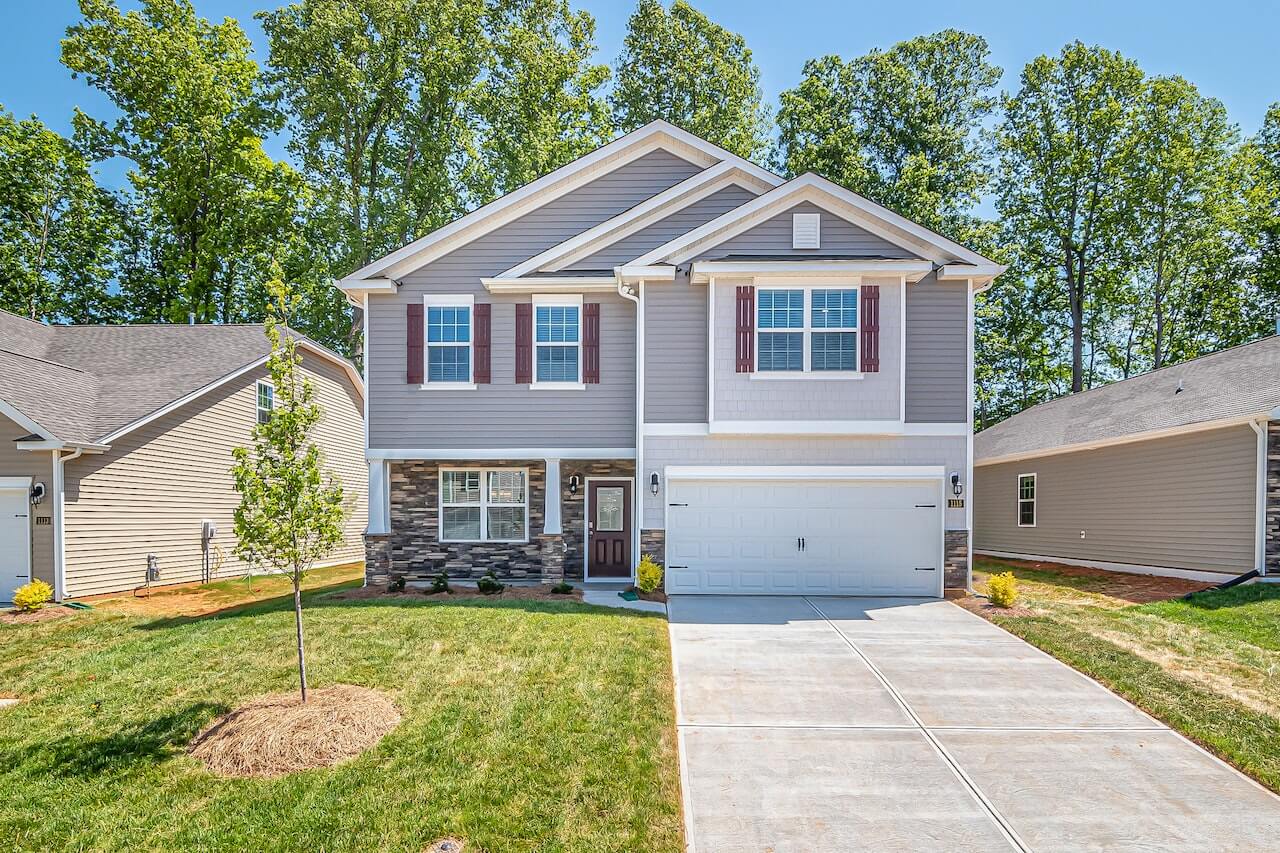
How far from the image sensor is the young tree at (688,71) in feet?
81.5

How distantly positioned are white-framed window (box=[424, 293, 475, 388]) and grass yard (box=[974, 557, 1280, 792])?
9.77m

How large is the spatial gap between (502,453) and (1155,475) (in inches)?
524

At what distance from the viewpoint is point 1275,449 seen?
11.5 m

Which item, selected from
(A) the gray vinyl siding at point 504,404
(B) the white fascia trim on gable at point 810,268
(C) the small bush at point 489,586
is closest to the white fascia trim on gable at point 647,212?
(A) the gray vinyl siding at point 504,404

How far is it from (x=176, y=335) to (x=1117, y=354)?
33790mm

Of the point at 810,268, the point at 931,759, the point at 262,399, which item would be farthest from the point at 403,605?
the point at 262,399

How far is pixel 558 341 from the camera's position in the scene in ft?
40.4

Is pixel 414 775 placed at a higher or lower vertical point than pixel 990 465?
lower

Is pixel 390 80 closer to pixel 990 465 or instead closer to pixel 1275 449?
pixel 990 465

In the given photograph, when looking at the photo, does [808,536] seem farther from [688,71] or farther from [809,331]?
[688,71]

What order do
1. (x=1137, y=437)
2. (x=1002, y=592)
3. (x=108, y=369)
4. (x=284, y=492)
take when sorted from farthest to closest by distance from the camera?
(x=108, y=369)
(x=1137, y=437)
(x=1002, y=592)
(x=284, y=492)

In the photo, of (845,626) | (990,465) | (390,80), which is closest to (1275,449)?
(990,465)

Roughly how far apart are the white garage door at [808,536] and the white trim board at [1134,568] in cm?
566

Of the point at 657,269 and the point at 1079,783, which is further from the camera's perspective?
the point at 657,269
